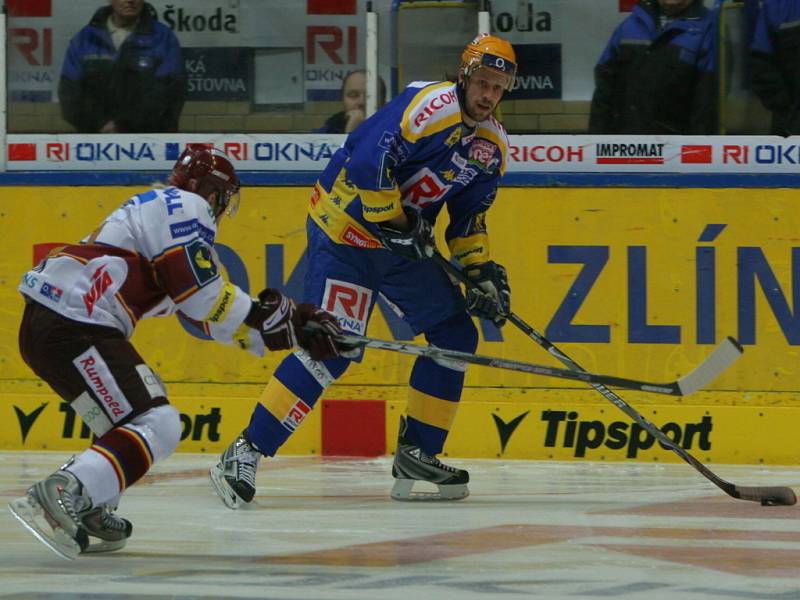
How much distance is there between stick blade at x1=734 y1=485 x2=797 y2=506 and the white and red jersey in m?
1.89

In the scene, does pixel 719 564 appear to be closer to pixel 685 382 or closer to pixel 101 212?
pixel 685 382

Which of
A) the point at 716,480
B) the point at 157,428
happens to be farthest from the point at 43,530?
the point at 716,480

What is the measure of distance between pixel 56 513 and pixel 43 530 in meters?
0.06

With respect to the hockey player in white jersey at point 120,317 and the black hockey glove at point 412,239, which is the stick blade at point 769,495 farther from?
the hockey player in white jersey at point 120,317

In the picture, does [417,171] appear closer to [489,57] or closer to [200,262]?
[489,57]

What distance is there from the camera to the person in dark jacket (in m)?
6.50

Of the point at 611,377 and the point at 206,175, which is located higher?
the point at 206,175

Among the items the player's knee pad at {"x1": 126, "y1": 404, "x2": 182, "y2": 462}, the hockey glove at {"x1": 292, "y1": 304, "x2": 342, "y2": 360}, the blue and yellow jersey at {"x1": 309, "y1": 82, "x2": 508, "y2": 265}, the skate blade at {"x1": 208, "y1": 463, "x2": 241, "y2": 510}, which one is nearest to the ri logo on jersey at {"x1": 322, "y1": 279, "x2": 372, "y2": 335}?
the blue and yellow jersey at {"x1": 309, "y1": 82, "x2": 508, "y2": 265}

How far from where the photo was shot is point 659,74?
6.55 m

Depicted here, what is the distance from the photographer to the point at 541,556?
4.19 metres

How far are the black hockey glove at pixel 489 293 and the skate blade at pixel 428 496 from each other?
589 mm

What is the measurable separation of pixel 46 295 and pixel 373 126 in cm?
148

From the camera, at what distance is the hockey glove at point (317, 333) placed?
174 inches

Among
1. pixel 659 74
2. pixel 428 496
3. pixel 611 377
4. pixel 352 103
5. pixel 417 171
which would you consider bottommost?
pixel 428 496
